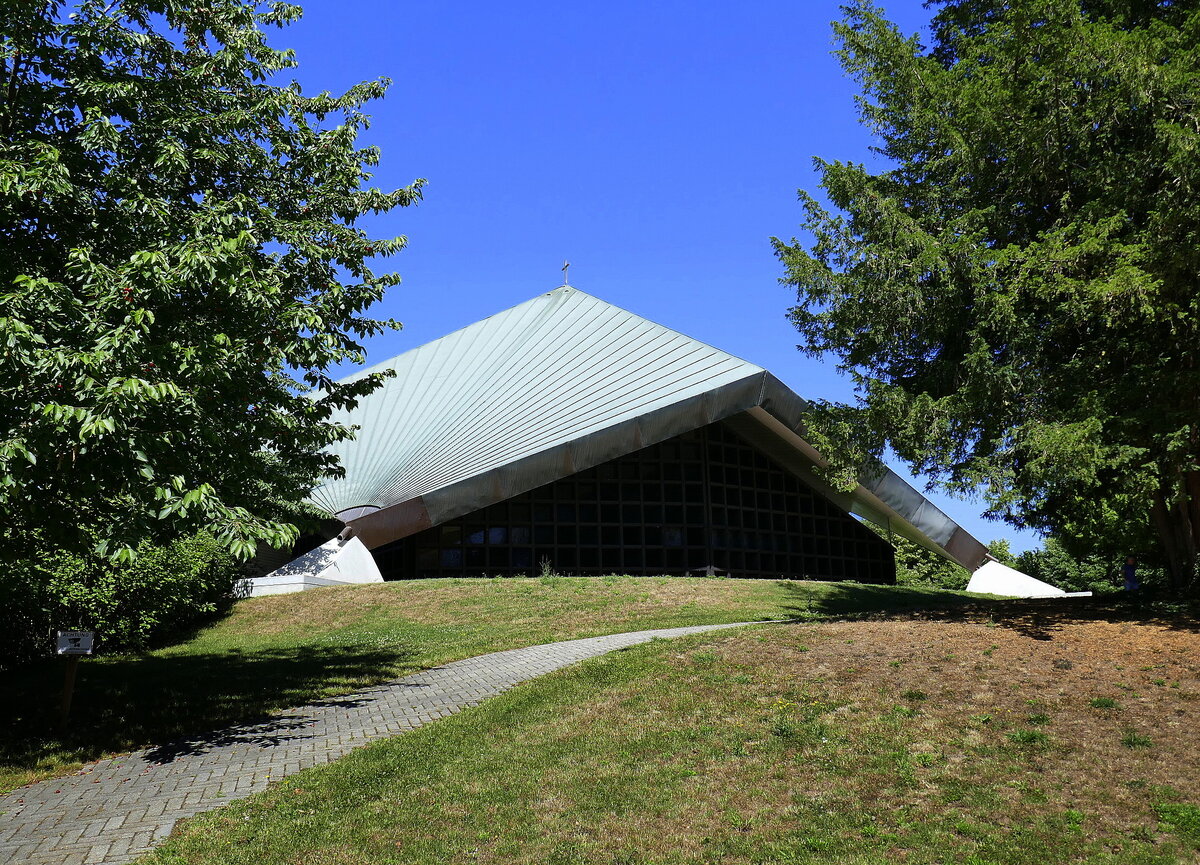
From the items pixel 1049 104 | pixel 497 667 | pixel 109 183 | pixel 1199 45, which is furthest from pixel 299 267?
pixel 1199 45

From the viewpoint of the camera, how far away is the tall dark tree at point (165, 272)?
285 inches

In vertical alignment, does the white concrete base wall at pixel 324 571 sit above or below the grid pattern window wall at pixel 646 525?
below

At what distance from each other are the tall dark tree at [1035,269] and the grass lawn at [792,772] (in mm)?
2761

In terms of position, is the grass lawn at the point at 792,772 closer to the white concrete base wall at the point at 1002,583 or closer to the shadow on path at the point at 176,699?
the shadow on path at the point at 176,699

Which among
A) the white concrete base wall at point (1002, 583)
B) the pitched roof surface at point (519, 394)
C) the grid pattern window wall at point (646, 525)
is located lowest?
the white concrete base wall at point (1002, 583)

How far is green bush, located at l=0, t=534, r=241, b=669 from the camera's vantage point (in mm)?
13102

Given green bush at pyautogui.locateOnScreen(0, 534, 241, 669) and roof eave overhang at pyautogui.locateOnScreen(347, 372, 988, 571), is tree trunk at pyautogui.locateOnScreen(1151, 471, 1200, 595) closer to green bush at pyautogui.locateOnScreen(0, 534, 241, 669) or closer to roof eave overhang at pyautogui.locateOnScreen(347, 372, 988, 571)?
roof eave overhang at pyautogui.locateOnScreen(347, 372, 988, 571)

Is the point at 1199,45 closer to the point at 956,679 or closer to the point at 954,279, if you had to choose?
the point at 954,279

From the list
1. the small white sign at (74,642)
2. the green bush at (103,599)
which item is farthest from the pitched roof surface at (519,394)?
the small white sign at (74,642)

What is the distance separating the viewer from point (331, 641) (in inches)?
584

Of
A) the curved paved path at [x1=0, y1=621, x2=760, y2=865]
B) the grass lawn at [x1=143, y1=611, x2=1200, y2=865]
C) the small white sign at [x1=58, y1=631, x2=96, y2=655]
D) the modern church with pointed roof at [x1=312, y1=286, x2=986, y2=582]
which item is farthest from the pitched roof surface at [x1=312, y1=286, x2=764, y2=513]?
the grass lawn at [x1=143, y1=611, x2=1200, y2=865]

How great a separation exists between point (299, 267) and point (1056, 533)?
39.9ft

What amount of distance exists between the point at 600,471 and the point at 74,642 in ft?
55.7

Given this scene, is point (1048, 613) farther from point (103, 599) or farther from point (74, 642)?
point (103, 599)
